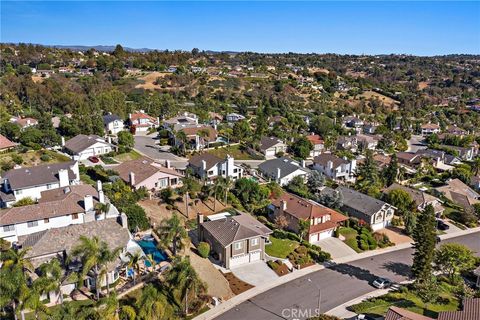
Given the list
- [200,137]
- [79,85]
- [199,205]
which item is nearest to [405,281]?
[199,205]

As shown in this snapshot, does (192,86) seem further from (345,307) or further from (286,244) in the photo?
(345,307)

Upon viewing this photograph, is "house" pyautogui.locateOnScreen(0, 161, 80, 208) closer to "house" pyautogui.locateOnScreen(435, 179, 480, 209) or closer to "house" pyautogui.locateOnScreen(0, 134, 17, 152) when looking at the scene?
"house" pyautogui.locateOnScreen(0, 134, 17, 152)

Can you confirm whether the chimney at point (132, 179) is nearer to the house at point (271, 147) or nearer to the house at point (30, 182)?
the house at point (30, 182)

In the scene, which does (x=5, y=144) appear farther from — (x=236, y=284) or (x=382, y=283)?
(x=382, y=283)

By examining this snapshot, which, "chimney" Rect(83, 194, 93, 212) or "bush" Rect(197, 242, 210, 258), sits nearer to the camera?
"bush" Rect(197, 242, 210, 258)

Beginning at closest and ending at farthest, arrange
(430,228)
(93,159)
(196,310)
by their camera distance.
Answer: (196,310) < (430,228) < (93,159)

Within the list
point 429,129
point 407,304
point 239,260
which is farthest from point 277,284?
point 429,129

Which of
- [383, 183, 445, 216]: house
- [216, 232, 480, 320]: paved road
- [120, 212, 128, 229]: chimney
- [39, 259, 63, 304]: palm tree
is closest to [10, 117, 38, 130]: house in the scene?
[120, 212, 128, 229]: chimney
